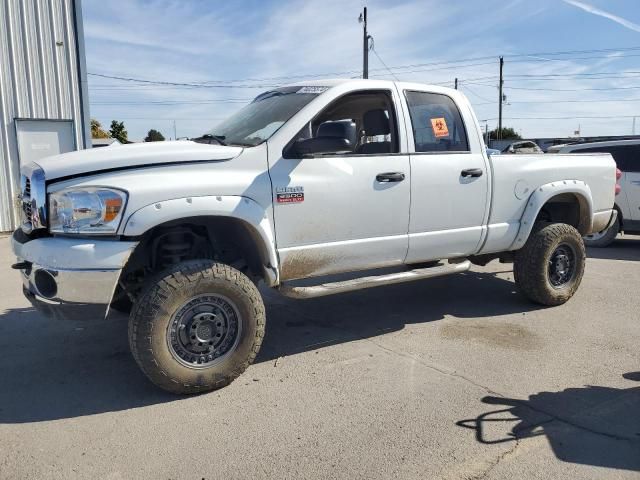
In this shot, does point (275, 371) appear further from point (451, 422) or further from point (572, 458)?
point (572, 458)

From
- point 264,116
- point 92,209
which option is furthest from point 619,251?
point 92,209

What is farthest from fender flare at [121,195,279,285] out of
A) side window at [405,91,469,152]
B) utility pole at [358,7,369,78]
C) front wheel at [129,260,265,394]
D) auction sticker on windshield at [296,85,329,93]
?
utility pole at [358,7,369,78]

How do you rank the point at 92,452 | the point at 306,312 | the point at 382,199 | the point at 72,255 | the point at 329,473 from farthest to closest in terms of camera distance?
1. the point at 306,312
2. the point at 382,199
3. the point at 72,255
4. the point at 92,452
5. the point at 329,473

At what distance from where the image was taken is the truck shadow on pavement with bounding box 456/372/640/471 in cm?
297

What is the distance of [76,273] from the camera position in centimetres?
329

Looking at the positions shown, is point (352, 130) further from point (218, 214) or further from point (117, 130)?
point (117, 130)

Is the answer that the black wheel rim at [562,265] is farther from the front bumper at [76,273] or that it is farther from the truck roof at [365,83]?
the front bumper at [76,273]

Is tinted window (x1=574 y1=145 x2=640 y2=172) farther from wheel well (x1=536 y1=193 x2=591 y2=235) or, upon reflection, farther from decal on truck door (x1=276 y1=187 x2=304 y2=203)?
decal on truck door (x1=276 y1=187 x2=304 y2=203)

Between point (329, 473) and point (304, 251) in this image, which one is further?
point (304, 251)

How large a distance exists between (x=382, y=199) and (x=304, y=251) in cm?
81

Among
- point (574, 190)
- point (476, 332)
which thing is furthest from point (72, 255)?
point (574, 190)

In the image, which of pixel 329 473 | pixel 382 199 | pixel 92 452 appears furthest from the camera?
pixel 382 199

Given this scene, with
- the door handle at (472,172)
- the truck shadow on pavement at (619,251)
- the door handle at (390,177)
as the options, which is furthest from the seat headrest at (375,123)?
the truck shadow on pavement at (619,251)

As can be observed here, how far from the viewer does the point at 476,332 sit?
16.5 ft
